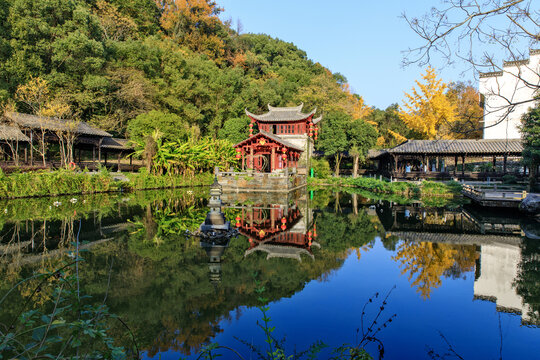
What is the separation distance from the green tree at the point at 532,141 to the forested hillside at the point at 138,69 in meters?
18.5

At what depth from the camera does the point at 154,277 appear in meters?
6.07

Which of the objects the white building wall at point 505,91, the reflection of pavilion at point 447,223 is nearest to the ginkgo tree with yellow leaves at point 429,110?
the white building wall at point 505,91

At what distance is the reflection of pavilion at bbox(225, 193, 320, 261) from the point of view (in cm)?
806

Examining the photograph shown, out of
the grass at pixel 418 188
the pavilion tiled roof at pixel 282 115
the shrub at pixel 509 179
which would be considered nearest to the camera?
the grass at pixel 418 188

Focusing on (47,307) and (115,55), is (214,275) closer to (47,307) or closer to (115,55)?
(47,307)

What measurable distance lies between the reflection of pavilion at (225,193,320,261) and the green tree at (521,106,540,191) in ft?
45.6

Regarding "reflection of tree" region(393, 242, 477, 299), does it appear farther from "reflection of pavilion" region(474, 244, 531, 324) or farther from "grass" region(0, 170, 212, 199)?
"grass" region(0, 170, 212, 199)

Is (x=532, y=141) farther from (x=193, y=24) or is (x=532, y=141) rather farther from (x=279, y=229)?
(x=193, y=24)

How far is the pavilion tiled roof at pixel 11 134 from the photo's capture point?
60.6 feet

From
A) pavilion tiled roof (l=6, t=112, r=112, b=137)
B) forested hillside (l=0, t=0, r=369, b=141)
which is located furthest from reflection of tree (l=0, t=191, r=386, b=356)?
forested hillside (l=0, t=0, r=369, b=141)

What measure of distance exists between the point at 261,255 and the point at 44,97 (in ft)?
74.2

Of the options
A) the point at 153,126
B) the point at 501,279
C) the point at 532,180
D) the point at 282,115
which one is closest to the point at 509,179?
the point at 532,180

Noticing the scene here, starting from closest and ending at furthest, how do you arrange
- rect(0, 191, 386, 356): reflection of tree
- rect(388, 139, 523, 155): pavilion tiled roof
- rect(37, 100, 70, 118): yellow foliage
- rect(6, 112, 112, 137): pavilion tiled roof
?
rect(0, 191, 386, 356): reflection of tree → rect(6, 112, 112, 137): pavilion tiled roof → rect(37, 100, 70, 118): yellow foliage → rect(388, 139, 523, 155): pavilion tiled roof

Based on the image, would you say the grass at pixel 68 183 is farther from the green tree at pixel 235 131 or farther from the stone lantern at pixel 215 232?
the stone lantern at pixel 215 232
